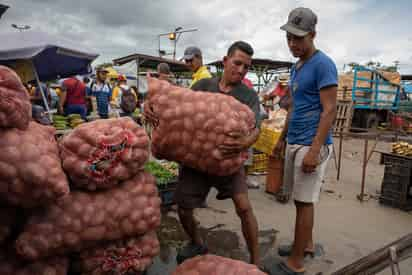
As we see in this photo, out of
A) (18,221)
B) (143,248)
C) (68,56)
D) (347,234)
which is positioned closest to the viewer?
(18,221)

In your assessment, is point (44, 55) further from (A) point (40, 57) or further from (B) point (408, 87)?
(B) point (408, 87)

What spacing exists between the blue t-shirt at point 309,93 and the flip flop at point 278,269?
40.7 inches

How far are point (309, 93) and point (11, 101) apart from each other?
1.95m

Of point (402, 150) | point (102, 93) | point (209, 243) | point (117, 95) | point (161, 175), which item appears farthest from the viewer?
point (117, 95)

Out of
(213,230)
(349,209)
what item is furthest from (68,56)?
(349,209)

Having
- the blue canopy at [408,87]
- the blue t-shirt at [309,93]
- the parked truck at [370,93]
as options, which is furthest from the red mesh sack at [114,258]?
the blue canopy at [408,87]

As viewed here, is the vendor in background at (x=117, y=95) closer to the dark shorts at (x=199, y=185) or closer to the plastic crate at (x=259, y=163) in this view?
the plastic crate at (x=259, y=163)

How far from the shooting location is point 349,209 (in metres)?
3.85

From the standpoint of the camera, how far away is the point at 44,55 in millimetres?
5441

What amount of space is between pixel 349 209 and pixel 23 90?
3.98 metres

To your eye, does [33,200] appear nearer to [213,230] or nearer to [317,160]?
[317,160]

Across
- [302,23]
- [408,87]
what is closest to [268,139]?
[302,23]

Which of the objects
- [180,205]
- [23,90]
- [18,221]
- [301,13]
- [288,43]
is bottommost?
[180,205]

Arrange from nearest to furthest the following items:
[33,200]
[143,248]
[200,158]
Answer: [33,200] → [143,248] → [200,158]
